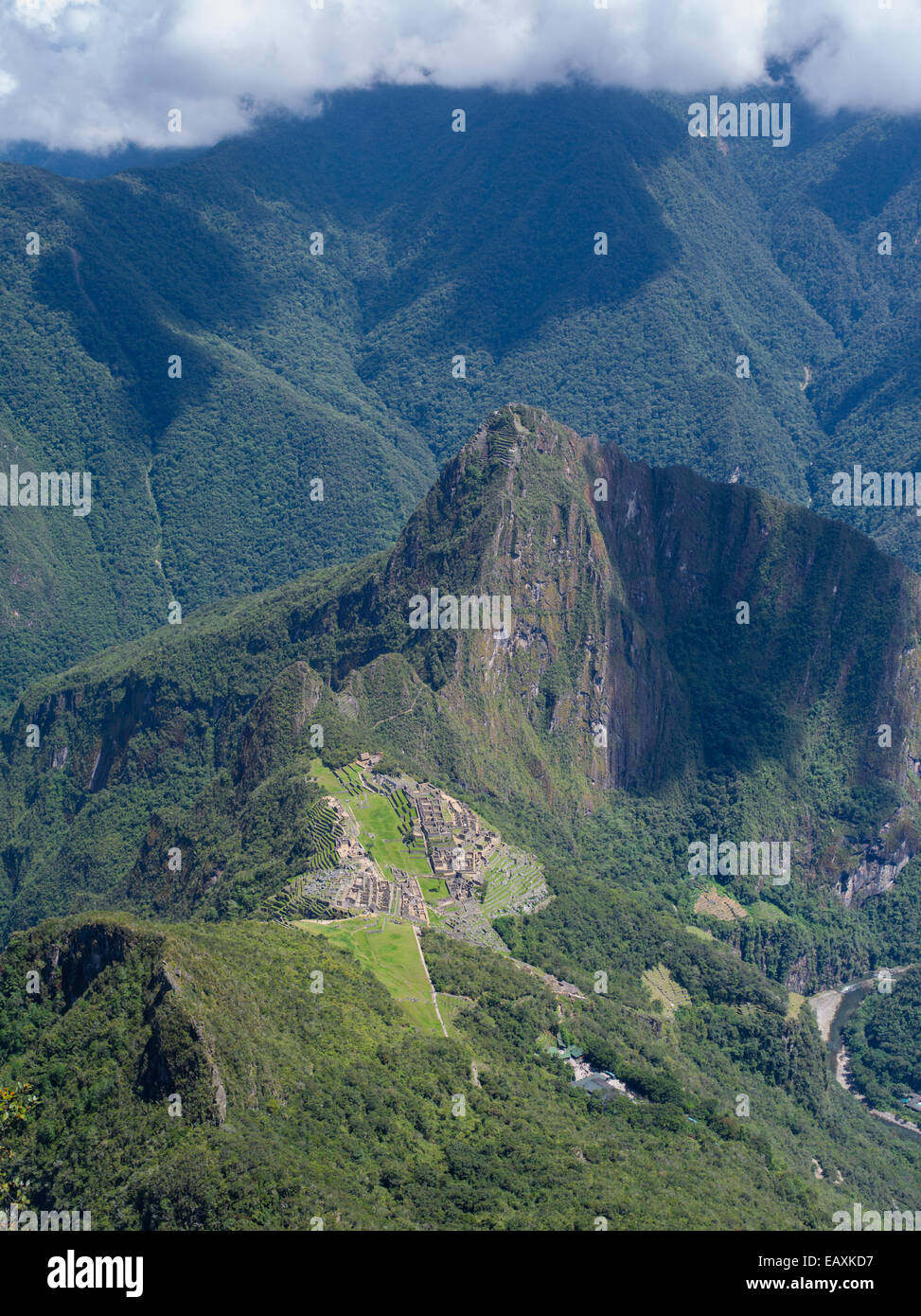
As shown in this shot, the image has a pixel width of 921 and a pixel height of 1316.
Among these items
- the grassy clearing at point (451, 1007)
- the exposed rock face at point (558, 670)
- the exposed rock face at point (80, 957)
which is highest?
the exposed rock face at point (558, 670)

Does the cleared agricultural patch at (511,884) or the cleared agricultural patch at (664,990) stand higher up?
the cleared agricultural patch at (511,884)

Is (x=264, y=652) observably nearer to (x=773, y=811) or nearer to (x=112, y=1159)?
(x=773, y=811)

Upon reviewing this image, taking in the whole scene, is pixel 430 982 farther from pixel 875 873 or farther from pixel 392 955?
pixel 875 873

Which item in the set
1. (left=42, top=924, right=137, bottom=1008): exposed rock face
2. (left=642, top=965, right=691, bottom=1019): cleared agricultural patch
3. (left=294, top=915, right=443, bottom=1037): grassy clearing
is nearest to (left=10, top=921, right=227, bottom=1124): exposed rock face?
(left=42, top=924, right=137, bottom=1008): exposed rock face

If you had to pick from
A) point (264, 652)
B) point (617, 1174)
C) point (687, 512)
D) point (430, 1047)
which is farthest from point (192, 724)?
point (617, 1174)

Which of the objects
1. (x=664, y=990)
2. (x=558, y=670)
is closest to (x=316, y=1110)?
(x=664, y=990)

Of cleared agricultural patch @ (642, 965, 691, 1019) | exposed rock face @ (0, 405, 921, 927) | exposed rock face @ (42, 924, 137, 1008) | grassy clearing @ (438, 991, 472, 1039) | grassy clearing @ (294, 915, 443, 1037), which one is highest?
exposed rock face @ (0, 405, 921, 927)

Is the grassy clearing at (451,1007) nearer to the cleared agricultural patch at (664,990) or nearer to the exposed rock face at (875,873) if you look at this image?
the cleared agricultural patch at (664,990)

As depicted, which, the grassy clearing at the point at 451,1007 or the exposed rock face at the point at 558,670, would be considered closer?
the grassy clearing at the point at 451,1007

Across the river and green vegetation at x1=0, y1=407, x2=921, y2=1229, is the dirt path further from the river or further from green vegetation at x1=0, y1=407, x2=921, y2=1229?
the river

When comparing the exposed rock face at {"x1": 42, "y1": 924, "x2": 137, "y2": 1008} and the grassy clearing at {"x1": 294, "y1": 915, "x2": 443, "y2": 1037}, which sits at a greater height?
the exposed rock face at {"x1": 42, "y1": 924, "x2": 137, "y2": 1008}

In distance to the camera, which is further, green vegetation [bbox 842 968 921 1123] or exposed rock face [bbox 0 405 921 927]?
exposed rock face [bbox 0 405 921 927]

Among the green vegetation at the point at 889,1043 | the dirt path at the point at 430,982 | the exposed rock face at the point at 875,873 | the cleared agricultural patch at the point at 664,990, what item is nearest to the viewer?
the dirt path at the point at 430,982

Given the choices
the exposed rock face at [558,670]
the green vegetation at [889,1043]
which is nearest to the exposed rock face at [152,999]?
the exposed rock face at [558,670]
